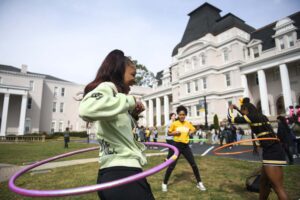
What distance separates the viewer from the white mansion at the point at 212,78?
1390 inches

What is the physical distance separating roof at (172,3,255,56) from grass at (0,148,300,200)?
1571 inches

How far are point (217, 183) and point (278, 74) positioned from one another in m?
38.7

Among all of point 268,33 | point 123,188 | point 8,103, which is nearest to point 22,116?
point 8,103

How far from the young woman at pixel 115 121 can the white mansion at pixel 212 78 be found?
102ft

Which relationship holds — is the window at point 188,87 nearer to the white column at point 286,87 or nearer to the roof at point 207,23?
the roof at point 207,23

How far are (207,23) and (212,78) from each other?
1459 cm

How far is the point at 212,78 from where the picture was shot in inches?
1656

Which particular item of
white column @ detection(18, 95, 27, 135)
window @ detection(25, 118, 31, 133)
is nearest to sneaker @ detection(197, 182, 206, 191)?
white column @ detection(18, 95, 27, 135)

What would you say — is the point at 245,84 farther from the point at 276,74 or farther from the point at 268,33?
the point at 268,33

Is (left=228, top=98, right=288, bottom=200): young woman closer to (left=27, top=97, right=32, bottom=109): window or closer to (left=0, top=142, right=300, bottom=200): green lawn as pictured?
(left=0, top=142, right=300, bottom=200): green lawn

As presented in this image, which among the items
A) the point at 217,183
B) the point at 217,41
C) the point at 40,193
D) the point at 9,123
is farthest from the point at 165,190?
the point at 9,123

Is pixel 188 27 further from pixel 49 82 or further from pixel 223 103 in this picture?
pixel 49 82

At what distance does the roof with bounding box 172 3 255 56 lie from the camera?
42706 millimetres

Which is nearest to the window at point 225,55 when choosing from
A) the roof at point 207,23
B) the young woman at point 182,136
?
the roof at point 207,23
